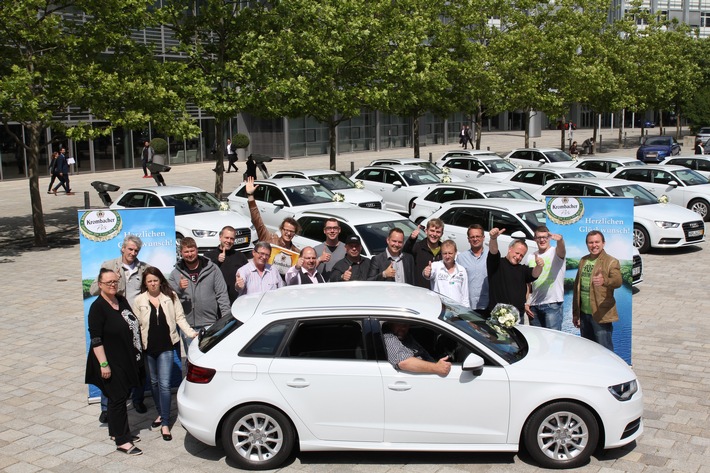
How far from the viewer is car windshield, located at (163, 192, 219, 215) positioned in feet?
59.4

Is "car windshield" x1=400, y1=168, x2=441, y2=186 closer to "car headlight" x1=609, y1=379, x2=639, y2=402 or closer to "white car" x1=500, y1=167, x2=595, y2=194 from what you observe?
"white car" x1=500, y1=167, x2=595, y2=194

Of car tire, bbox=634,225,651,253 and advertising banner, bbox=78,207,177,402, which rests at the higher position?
advertising banner, bbox=78,207,177,402

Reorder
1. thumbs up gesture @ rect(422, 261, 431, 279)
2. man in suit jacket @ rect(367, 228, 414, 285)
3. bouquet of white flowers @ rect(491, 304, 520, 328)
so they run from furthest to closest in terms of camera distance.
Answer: man in suit jacket @ rect(367, 228, 414, 285) < thumbs up gesture @ rect(422, 261, 431, 279) < bouquet of white flowers @ rect(491, 304, 520, 328)

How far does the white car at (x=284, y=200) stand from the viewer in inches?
727

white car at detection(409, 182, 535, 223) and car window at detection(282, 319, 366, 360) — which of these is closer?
car window at detection(282, 319, 366, 360)

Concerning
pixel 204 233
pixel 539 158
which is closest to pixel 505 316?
pixel 204 233

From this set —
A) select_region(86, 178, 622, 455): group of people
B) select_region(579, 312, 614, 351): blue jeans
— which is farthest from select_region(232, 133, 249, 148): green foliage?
select_region(579, 312, 614, 351): blue jeans

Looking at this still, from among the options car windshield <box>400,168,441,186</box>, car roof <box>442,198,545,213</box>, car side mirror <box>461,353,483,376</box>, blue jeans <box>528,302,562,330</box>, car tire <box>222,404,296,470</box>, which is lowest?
car tire <box>222,404,296,470</box>

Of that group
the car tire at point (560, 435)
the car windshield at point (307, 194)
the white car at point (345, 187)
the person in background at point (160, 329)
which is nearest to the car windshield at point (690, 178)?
the white car at point (345, 187)

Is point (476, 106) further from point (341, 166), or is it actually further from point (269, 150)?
point (269, 150)

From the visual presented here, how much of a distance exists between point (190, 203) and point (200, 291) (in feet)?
33.7

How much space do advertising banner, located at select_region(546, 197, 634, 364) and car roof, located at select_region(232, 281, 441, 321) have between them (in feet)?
9.60

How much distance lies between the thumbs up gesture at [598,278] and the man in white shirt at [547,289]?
1.78 ft

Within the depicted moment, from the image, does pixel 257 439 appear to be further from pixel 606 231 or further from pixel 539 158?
pixel 539 158
